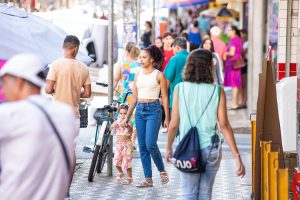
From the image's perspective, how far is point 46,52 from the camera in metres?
12.5

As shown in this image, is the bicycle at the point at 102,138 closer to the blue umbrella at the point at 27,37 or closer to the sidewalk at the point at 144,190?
the sidewalk at the point at 144,190

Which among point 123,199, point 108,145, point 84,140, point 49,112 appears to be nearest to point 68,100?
point 123,199

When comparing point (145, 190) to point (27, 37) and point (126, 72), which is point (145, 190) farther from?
point (126, 72)

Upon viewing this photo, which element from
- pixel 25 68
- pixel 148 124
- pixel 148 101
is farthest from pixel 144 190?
pixel 25 68

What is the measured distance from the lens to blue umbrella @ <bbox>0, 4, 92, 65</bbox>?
1203 cm

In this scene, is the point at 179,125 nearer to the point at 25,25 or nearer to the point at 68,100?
the point at 68,100

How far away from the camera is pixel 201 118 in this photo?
849 cm

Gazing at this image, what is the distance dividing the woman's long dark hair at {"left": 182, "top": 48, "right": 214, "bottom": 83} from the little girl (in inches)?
148

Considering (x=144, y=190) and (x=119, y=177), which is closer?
(x=144, y=190)

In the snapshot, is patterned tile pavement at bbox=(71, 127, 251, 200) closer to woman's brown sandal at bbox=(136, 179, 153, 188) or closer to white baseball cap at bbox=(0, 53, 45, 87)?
woman's brown sandal at bbox=(136, 179, 153, 188)

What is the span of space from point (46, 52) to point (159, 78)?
1562mm

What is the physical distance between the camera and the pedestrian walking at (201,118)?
8.48 m

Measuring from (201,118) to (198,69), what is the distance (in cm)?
42

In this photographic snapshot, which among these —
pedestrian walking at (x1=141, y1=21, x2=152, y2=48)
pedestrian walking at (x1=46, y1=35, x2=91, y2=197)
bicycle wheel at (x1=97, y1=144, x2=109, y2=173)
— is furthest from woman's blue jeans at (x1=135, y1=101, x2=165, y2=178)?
pedestrian walking at (x1=141, y1=21, x2=152, y2=48)
